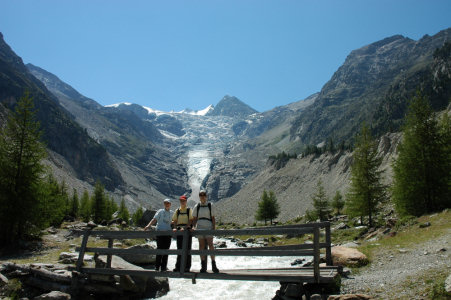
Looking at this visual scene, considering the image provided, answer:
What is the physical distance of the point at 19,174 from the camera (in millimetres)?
24688

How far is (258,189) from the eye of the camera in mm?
142000

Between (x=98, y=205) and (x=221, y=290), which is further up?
(x=98, y=205)

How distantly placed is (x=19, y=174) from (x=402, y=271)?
27.2 m

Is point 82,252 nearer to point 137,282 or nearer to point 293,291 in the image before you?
point 137,282

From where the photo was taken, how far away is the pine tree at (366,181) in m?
34.2

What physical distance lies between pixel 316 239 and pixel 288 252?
Answer: 112 cm

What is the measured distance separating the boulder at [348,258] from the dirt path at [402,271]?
0.50 m

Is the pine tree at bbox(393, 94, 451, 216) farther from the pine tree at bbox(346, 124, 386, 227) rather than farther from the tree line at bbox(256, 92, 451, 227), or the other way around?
the pine tree at bbox(346, 124, 386, 227)

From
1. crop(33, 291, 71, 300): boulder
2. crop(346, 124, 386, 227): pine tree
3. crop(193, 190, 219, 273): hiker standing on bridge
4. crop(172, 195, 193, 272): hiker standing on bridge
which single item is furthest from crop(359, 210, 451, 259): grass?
crop(33, 291, 71, 300): boulder

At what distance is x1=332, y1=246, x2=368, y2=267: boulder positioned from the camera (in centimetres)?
1439

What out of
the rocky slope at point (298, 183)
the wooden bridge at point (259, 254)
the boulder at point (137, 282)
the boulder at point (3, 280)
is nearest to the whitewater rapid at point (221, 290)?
the boulder at point (137, 282)

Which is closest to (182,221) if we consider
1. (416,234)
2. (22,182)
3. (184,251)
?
Answer: (184,251)

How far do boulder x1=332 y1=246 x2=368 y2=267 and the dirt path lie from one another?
0.50 meters

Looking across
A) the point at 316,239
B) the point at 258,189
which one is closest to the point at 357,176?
the point at 316,239
